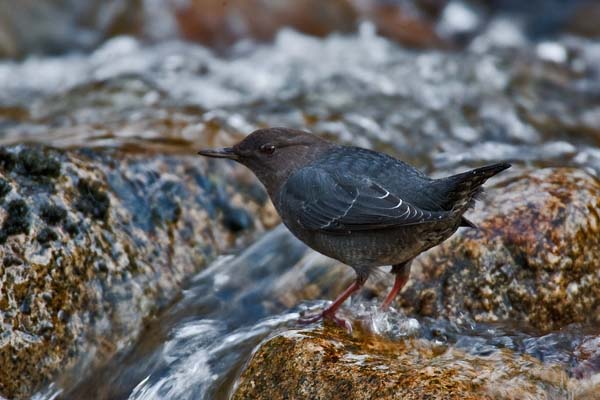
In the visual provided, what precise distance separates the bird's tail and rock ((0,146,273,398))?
201 cm

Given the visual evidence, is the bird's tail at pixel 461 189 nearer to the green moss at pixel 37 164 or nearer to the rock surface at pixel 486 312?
the rock surface at pixel 486 312

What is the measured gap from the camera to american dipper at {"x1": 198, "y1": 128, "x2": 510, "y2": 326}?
14.3ft

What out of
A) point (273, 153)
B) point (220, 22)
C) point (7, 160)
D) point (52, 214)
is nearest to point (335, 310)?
point (273, 153)

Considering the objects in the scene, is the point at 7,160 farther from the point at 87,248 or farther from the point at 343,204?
the point at 343,204

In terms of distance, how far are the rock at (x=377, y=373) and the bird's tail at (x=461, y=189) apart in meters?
0.80

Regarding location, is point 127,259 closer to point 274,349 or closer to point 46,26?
point 274,349

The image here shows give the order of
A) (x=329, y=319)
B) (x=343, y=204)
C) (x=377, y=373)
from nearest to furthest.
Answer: (x=377, y=373), (x=329, y=319), (x=343, y=204)

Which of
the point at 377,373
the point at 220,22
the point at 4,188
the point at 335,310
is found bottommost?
the point at 377,373

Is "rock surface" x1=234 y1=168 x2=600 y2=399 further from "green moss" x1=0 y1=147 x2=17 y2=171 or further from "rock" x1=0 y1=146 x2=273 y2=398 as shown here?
"green moss" x1=0 y1=147 x2=17 y2=171

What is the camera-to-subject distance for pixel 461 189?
4238 millimetres

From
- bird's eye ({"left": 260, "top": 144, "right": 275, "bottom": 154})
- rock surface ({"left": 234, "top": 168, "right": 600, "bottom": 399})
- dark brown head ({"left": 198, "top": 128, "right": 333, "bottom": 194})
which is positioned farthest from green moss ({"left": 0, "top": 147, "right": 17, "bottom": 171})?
rock surface ({"left": 234, "top": 168, "right": 600, "bottom": 399})

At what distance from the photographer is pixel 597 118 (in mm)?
8891

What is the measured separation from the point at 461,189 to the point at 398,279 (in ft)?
2.62

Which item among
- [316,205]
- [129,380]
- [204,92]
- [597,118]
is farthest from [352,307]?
[597,118]
